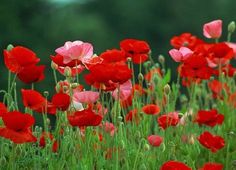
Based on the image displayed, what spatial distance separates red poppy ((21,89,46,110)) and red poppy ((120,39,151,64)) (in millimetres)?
378

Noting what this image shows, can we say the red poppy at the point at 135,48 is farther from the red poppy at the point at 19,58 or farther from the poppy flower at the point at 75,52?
the red poppy at the point at 19,58

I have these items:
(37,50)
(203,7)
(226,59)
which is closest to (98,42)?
(37,50)

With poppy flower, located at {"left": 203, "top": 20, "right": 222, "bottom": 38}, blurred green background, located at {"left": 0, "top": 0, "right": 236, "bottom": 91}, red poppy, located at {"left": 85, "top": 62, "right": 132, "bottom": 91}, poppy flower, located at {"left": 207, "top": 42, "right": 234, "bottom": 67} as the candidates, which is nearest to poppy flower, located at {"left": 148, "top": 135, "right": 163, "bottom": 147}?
red poppy, located at {"left": 85, "top": 62, "right": 132, "bottom": 91}

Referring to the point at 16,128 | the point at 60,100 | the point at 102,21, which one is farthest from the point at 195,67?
the point at 102,21

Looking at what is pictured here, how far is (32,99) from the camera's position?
1.98 meters

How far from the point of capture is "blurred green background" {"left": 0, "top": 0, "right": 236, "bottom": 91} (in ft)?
23.0

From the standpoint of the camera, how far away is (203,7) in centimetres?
816

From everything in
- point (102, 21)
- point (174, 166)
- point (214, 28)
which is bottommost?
point (174, 166)

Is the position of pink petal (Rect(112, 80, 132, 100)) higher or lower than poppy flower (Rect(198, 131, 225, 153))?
higher

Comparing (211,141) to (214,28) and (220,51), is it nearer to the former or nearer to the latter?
(220,51)

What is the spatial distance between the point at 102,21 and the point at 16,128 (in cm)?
599

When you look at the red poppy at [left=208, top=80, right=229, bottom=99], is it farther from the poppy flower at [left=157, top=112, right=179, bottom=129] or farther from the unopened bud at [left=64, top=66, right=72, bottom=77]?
the unopened bud at [left=64, top=66, right=72, bottom=77]

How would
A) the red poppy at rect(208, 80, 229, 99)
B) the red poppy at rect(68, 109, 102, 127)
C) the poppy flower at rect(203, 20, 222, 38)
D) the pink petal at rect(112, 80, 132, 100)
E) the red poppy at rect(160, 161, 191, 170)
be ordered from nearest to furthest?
1. the red poppy at rect(160, 161, 191, 170)
2. the red poppy at rect(68, 109, 102, 127)
3. the pink petal at rect(112, 80, 132, 100)
4. the poppy flower at rect(203, 20, 222, 38)
5. the red poppy at rect(208, 80, 229, 99)

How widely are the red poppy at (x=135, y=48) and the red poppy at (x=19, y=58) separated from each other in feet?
1.17
